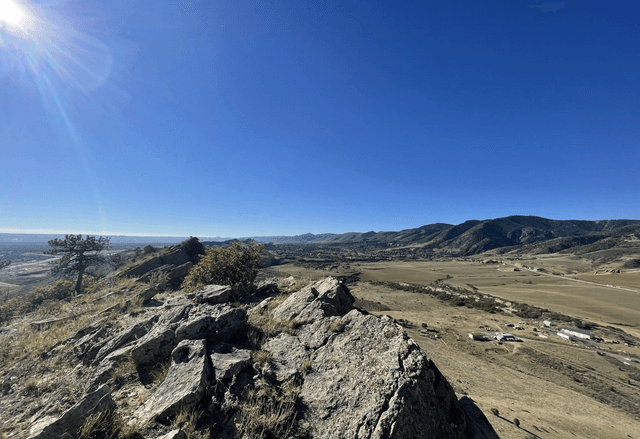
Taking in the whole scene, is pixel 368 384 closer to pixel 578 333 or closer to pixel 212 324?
pixel 212 324

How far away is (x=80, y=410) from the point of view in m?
4.34

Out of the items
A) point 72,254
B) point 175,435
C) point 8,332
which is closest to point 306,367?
point 175,435

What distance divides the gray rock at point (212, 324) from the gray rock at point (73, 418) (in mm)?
2411

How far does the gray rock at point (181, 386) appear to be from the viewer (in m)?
4.56

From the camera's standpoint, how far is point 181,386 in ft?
16.5

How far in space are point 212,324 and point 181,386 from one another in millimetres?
2534

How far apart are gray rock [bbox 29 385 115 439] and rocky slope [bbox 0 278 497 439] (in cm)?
2

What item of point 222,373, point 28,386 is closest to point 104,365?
point 28,386

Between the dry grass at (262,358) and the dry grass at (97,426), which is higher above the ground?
the dry grass at (262,358)

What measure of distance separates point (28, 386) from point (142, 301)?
24.0ft

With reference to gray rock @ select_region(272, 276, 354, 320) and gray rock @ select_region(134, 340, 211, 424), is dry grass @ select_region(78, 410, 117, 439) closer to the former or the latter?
gray rock @ select_region(134, 340, 211, 424)

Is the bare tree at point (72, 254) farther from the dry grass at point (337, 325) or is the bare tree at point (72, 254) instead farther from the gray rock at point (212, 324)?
the dry grass at point (337, 325)

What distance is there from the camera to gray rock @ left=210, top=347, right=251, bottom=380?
17.8ft

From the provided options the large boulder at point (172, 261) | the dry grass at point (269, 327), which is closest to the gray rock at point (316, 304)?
the dry grass at point (269, 327)
